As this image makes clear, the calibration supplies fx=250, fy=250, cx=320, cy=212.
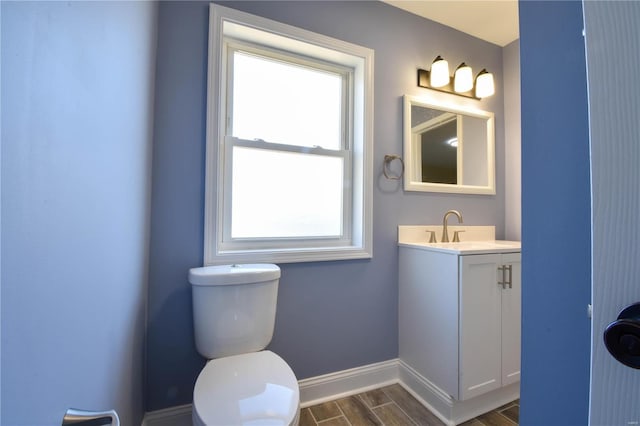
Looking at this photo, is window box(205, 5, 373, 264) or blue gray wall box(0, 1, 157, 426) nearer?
blue gray wall box(0, 1, 157, 426)

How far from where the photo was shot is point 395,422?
131 cm

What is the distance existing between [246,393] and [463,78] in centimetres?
235

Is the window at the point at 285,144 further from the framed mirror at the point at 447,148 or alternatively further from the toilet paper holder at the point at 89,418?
the toilet paper holder at the point at 89,418

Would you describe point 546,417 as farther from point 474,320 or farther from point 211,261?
point 211,261

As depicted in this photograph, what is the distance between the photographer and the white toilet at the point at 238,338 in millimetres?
845

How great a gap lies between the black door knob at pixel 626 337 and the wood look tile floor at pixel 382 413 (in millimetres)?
1326

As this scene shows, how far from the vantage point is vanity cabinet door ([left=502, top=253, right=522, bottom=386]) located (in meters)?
1.42

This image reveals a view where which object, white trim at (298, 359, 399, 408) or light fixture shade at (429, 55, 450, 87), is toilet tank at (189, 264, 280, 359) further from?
light fixture shade at (429, 55, 450, 87)

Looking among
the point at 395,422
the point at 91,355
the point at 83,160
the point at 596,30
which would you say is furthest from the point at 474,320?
the point at 83,160

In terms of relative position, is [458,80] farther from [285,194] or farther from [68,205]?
[68,205]

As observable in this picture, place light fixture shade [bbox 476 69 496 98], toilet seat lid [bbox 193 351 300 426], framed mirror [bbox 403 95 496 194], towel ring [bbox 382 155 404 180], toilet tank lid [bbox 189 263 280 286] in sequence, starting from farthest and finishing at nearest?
1. light fixture shade [bbox 476 69 496 98]
2. framed mirror [bbox 403 95 496 194]
3. towel ring [bbox 382 155 404 180]
4. toilet tank lid [bbox 189 263 280 286]
5. toilet seat lid [bbox 193 351 300 426]

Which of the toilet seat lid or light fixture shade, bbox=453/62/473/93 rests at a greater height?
light fixture shade, bbox=453/62/473/93

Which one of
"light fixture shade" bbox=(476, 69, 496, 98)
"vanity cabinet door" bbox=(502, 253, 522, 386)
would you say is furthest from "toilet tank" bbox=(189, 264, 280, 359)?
"light fixture shade" bbox=(476, 69, 496, 98)

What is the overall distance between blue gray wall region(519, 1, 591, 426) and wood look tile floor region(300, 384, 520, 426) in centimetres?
83
